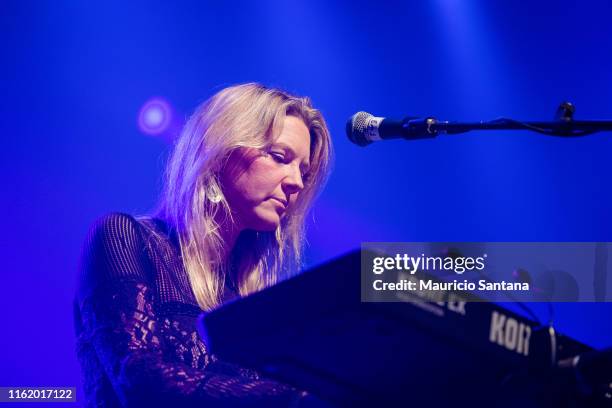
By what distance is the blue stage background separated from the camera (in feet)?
11.4

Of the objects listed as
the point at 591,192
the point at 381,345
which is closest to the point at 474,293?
the point at 381,345

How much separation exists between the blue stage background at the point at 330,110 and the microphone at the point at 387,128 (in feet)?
5.16

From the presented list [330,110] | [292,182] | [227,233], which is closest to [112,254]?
[227,233]

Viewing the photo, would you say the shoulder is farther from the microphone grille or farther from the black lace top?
the microphone grille

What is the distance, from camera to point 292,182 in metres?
2.50

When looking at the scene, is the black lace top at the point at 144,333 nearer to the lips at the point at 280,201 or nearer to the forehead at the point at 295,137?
the lips at the point at 280,201

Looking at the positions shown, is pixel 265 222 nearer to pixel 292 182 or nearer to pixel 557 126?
pixel 292 182

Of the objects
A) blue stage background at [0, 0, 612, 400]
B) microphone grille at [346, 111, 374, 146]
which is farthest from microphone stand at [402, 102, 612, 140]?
blue stage background at [0, 0, 612, 400]

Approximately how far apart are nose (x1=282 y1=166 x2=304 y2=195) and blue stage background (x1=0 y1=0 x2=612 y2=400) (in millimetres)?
1296

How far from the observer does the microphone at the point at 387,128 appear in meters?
2.16

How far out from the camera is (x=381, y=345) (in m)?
1.31

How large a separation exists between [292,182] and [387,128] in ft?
1.32

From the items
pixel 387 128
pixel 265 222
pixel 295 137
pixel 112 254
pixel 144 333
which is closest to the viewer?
pixel 144 333

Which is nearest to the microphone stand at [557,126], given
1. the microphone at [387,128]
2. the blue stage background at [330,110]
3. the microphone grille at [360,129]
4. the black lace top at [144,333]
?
the microphone at [387,128]
